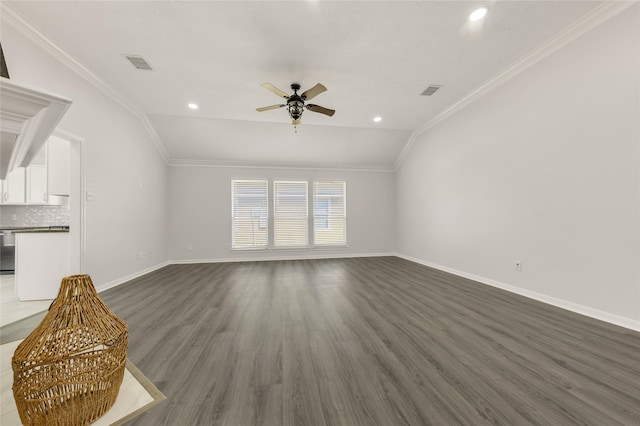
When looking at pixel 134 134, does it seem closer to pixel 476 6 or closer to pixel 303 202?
pixel 303 202

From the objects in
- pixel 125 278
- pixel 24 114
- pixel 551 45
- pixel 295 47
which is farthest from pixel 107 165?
pixel 551 45

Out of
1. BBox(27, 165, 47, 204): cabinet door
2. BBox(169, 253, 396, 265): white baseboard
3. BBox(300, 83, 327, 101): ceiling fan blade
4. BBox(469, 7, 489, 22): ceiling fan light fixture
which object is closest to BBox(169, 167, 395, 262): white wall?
BBox(169, 253, 396, 265): white baseboard

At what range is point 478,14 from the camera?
2.40 metres

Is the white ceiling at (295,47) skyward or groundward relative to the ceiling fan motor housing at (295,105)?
skyward

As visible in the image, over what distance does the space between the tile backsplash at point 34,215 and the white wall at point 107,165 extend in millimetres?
1879

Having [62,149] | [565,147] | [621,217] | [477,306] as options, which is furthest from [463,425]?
[62,149]

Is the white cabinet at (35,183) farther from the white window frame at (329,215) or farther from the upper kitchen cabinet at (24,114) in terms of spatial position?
the white window frame at (329,215)

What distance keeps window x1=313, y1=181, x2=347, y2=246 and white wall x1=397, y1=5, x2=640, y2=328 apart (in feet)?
10.1

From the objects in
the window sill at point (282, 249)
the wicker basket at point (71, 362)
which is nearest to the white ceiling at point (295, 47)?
the wicker basket at point (71, 362)

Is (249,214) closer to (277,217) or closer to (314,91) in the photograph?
(277,217)

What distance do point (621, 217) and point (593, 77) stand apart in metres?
1.56

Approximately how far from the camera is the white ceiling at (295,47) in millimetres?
2355

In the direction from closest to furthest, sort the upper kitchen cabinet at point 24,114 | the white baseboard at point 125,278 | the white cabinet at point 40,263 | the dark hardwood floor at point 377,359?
the upper kitchen cabinet at point 24,114
the dark hardwood floor at point 377,359
the white cabinet at point 40,263
the white baseboard at point 125,278

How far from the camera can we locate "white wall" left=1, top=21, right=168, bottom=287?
2.70 m
